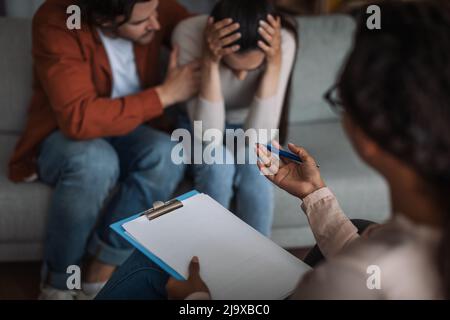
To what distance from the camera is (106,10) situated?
1.45 meters

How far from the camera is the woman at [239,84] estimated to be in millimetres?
1480

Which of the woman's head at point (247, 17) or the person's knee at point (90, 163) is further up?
the woman's head at point (247, 17)

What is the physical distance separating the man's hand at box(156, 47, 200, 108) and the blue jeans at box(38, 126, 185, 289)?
110mm

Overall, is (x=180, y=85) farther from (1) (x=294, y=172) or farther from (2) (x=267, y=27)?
(1) (x=294, y=172)

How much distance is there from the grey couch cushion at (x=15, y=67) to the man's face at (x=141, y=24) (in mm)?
355

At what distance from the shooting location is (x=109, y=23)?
1523 mm

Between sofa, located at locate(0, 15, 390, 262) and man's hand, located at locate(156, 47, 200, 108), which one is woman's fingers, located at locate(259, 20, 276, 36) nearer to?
man's hand, located at locate(156, 47, 200, 108)

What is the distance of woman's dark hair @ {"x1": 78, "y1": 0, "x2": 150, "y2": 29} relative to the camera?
1.44 metres

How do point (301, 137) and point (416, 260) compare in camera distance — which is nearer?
point (416, 260)

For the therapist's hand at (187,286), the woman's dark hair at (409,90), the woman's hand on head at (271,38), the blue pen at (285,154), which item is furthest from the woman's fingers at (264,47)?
the woman's dark hair at (409,90)

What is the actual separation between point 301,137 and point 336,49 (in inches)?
12.7

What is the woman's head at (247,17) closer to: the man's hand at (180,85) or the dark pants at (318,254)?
the man's hand at (180,85)
